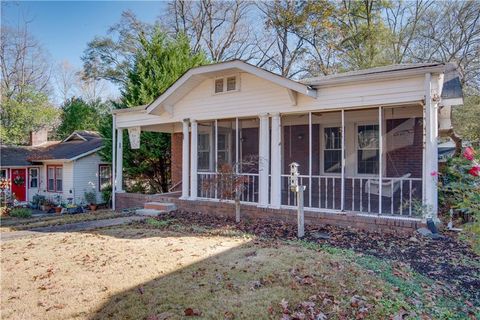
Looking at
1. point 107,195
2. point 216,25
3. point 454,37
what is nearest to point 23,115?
point 107,195

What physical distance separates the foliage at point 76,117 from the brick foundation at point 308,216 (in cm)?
2000

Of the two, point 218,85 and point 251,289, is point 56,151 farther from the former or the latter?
point 251,289

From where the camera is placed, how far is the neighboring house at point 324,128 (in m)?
7.29

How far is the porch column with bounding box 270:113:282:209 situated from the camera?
356 inches

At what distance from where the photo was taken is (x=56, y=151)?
22.0 meters

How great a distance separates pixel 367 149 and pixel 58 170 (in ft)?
59.6

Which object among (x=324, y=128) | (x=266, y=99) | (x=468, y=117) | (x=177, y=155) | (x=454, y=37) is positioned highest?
(x=454, y=37)

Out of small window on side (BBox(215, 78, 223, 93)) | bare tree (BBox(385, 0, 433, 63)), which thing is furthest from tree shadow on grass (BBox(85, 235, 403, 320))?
bare tree (BBox(385, 0, 433, 63))

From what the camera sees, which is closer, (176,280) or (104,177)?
(176,280)

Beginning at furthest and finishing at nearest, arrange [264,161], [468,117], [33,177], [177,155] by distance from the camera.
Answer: [33,177]
[468,117]
[177,155]
[264,161]


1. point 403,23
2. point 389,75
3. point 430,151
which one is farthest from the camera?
point 403,23

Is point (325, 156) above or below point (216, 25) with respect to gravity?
below

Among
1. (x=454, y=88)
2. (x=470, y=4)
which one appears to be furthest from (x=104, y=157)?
(x=470, y=4)

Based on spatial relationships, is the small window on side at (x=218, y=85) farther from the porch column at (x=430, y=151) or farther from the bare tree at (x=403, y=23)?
the bare tree at (x=403, y=23)
